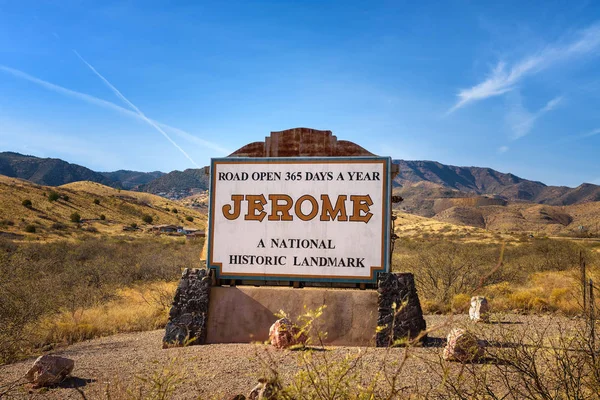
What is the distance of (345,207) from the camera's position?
862 cm

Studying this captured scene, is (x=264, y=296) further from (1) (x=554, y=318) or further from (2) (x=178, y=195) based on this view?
(2) (x=178, y=195)

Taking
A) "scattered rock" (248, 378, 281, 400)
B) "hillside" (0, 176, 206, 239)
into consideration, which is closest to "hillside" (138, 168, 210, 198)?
"hillside" (0, 176, 206, 239)

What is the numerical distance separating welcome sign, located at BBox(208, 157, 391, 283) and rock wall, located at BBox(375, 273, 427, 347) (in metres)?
0.30

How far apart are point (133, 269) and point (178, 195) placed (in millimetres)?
149624

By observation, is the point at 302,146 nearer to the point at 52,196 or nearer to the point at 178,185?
the point at 52,196

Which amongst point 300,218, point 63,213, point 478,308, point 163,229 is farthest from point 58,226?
point 478,308

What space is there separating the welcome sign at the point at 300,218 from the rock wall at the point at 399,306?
301mm

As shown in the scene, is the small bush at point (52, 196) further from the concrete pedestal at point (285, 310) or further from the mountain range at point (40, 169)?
the mountain range at point (40, 169)

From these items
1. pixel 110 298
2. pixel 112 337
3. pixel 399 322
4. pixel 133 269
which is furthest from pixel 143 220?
pixel 399 322

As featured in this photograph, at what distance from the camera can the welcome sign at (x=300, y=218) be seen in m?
8.50

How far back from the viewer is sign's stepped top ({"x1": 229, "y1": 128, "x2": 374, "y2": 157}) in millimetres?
8898

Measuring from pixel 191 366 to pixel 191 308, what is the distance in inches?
73.4

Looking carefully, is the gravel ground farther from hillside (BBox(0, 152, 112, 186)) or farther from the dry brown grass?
hillside (BBox(0, 152, 112, 186))

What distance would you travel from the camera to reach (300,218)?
873 centimetres
